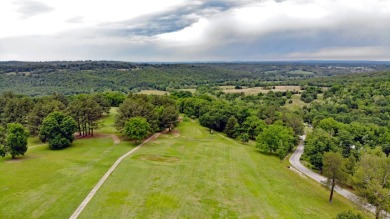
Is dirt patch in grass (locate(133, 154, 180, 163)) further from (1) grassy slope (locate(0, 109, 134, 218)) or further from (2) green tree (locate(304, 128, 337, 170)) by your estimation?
(2) green tree (locate(304, 128, 337, 170))

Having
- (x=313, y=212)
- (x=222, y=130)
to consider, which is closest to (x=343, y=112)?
(x=222, y=130)

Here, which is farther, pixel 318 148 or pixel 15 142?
pixel 318 148

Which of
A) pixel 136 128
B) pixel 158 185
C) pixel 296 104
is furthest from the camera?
pixel 296 104

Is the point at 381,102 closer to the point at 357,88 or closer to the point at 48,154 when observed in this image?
the point at 357,88

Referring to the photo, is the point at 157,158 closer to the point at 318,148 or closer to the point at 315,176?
the point at 315,176

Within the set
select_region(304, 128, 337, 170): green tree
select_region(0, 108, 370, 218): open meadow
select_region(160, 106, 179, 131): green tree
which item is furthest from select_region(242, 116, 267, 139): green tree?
select_region(160, 106, 179, 131): green tree

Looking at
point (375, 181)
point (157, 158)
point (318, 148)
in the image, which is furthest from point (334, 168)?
point (157, 158)

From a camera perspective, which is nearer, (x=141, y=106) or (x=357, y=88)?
(x=141, y=106)
